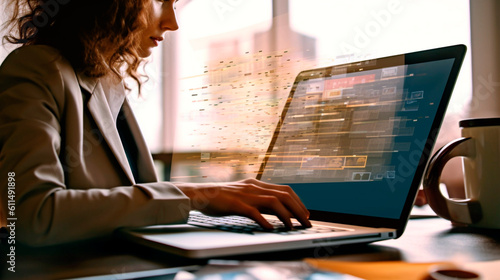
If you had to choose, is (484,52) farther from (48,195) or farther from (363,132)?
(48,195)

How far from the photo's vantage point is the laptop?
1.49 ft

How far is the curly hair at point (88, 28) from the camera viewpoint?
0.74 metres

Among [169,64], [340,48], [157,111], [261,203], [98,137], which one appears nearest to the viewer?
[261,203]

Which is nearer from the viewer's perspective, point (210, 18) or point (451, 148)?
point (451, 148)

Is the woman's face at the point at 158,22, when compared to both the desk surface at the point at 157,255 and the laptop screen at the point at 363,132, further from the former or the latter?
the desk surface at the point at 157,255

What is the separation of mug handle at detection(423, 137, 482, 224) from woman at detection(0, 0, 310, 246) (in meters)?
0.21

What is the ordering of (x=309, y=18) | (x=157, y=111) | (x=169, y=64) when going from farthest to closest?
(x=169, y=64) → (x=157, y=111) → (x=309, y=18)

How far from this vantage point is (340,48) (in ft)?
4.17

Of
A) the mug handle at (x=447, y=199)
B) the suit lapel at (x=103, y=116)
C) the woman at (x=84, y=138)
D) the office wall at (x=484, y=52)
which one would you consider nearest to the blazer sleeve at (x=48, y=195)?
the woman at (x=84, y=138)

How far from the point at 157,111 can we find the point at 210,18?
528 mm

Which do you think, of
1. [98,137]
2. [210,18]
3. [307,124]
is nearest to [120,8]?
[98,137]

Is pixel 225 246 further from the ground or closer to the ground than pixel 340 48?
closer to the ground

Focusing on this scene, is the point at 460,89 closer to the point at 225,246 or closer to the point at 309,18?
the point at 309,18

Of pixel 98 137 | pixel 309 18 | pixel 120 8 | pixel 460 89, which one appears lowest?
pixel 98 137
